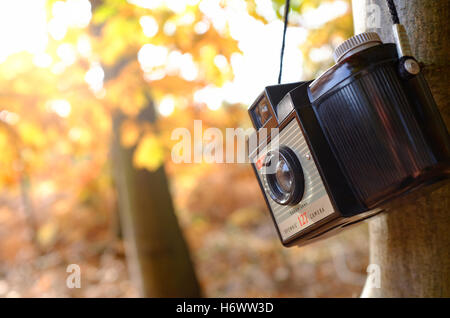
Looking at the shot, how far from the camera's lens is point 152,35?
1.86m

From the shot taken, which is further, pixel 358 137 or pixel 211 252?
pixel 211 252

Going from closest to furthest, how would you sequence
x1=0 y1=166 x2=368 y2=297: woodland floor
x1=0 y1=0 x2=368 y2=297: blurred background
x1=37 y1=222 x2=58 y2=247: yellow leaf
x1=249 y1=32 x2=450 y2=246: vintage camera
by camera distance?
x1=249 y1=32 x2=450 y2=246: vintage camera, x1=0 y1=0 x2=368 y2=297: blurred background, x1=0 y1=166 x2=368 y2=297: woodland floor, x1=37 y1=222 x2=58 y2=247: yellow leaf

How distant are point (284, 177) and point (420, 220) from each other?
0.31 metres

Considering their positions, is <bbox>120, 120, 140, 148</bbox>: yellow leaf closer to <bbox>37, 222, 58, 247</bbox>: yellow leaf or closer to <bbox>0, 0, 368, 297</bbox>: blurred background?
<bbox>0, 0, 368, 297</bbox>: blurred background

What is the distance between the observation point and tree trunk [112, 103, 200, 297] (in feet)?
7.79

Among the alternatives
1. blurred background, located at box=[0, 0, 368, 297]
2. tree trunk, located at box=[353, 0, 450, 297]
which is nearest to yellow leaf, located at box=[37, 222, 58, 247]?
blurred background, located at box=[0, 0, 368, 297]

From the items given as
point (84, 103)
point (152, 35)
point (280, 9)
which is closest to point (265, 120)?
point (280, 9)

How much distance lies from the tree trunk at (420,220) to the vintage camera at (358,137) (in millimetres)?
191

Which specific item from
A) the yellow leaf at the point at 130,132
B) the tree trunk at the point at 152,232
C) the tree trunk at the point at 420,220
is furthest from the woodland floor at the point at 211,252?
the tree trunk at the point at 420,220

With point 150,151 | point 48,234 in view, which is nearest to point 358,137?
point 150,151

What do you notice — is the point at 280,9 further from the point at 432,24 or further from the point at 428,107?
the point at 428,107

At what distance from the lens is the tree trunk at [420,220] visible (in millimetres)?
721

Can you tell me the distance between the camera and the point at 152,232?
2.46 metres

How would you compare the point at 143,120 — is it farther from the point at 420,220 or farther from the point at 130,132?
the point at 420,220
